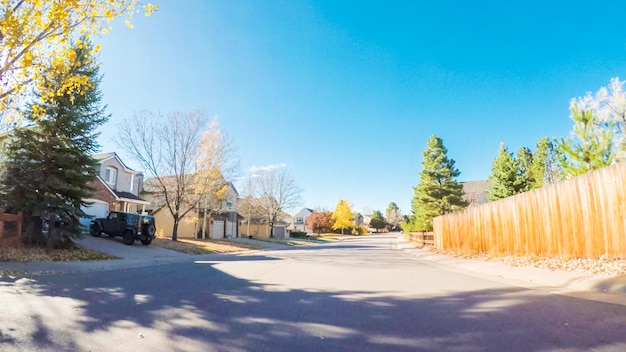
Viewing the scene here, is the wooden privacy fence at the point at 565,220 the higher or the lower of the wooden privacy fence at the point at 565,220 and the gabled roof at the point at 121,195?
the lower

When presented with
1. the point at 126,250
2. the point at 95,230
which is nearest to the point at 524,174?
the point at 126,250

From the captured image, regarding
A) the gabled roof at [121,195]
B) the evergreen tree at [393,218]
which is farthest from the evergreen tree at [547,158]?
the evergreen tree at [393,218]

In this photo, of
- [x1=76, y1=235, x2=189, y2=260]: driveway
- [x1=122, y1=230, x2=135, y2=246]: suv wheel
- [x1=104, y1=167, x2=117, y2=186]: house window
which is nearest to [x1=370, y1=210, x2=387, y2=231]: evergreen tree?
[x1=104, y1=167, x2=117, y2=186]: house window

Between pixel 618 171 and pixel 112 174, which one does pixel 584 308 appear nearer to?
pixel 618 171

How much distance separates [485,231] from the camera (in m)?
16.5

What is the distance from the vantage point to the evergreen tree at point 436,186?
33688 mm

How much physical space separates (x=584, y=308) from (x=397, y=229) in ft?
377

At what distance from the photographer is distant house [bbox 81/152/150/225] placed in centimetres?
2561

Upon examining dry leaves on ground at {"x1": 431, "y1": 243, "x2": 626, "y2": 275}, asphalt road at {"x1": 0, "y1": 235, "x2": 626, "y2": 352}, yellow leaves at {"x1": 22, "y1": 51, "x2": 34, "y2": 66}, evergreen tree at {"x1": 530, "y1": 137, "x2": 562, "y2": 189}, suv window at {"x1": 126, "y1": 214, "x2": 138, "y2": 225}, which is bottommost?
asphalt road at {"x1": 0, "y1": 235, "x2": 626, "y2": 352}

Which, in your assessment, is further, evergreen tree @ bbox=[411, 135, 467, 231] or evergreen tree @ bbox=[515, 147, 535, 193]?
evergreen tree @ bbox=[411, 135, 467, 231]

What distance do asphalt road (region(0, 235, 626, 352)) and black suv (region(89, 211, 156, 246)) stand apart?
12565 millimetres

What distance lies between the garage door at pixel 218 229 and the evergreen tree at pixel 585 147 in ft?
98.2

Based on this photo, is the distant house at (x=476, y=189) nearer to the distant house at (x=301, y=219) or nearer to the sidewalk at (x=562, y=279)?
the distant house at (x=301, y=219)

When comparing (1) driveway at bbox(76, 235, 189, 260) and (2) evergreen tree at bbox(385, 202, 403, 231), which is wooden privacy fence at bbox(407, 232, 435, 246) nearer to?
(1) driveway at bbox(76, 235, 189, 260)
